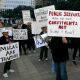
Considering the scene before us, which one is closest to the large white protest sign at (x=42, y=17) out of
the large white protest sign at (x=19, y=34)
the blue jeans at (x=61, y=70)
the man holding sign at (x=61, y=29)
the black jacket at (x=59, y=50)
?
the man holding sign at (x=61, y=29)

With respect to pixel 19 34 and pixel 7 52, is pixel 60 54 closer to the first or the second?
pixel 7 52

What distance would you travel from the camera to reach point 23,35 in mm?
10344

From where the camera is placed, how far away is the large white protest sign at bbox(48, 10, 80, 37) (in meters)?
4.14

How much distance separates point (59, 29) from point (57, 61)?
0.82 metres

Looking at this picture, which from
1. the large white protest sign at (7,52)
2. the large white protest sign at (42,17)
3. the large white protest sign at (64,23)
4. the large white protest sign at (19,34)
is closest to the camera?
the large white protest sign at (64,23)

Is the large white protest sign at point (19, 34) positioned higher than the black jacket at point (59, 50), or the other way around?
the black jacket at point (59, 50)

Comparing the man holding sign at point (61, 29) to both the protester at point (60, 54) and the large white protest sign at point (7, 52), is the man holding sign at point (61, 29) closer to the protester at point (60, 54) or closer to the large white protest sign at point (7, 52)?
the protester at point (60, 54)

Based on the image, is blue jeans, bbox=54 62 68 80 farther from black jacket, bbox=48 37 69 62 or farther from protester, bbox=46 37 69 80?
black jacket, bbox=48 37 69 62

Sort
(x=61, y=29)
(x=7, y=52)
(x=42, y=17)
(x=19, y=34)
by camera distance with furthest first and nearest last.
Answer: (x=19, y=34)
(x=42, y=17)
(x=7, y=52)
(x=61, y=29)

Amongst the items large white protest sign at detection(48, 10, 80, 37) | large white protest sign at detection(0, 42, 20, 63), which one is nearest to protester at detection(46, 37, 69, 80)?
large white protest sign at detection(48, 10, 80, 37)

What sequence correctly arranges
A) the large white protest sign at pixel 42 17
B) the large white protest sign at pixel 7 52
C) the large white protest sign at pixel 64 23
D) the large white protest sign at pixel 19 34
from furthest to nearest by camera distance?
1. the large white protest sign at pixel 19 34
2. the large white protest sign at pixel 42 17
3. the large white protest sign at pixel 7 52
4. the large white protest sign at pixel 64 23

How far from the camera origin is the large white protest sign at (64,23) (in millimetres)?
4141

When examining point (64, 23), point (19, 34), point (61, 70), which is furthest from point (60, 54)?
point (19, 34)

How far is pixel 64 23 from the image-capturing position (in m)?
4.20
